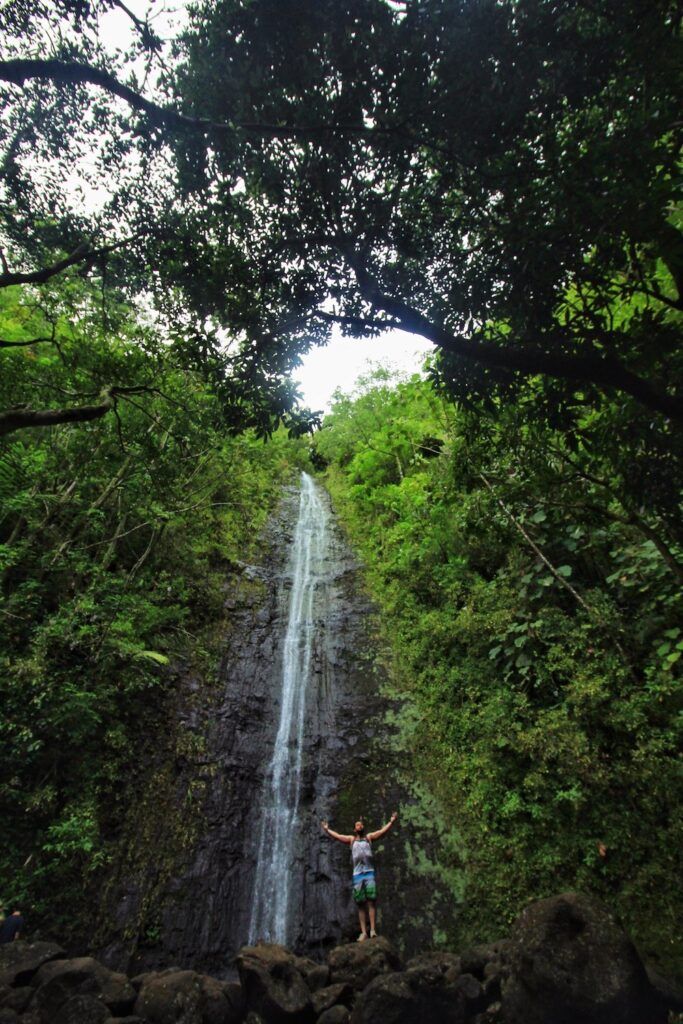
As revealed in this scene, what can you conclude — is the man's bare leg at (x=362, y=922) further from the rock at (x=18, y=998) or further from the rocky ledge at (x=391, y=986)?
the rock at (x=18, y=998)

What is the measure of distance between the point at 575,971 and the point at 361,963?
95.0 inches

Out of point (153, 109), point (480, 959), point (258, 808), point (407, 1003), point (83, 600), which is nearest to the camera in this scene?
point (407, 1003)

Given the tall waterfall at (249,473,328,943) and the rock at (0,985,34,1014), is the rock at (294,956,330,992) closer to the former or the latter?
the tall waterfall at (249,473,328,943)

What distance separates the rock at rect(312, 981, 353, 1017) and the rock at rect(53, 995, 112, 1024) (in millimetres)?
1992

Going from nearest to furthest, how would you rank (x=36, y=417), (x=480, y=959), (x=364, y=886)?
1. (x=36, y=417)
2. (x=480, y=959)
3. (x=364, y=886)

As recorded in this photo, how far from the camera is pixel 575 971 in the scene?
396 cm

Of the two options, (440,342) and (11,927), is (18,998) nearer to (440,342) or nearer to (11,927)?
(11,927)

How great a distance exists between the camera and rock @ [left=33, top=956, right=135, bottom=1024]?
4566 mm

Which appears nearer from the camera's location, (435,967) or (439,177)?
(435,967)

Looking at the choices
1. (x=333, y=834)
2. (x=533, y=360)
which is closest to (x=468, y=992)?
(x=333, y=834)

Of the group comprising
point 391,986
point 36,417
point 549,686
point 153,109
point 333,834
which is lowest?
point 391,986

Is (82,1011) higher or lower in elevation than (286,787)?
lower

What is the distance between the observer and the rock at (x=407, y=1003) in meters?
4.31

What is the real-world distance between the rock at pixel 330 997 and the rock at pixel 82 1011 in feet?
6.54
